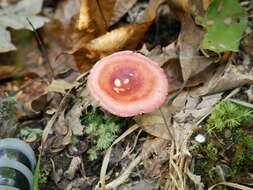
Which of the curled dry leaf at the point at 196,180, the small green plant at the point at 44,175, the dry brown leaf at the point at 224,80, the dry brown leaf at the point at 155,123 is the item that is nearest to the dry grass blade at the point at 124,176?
the dry brown leaf at the point at 155,123

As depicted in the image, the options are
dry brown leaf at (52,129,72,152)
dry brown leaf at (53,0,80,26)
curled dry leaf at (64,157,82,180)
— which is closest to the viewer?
curled dry leaf at (64,157,82,180)

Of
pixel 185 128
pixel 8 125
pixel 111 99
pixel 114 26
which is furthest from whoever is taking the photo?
pixel 114 26

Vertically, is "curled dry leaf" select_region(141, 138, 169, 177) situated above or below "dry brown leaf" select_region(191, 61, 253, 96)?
below

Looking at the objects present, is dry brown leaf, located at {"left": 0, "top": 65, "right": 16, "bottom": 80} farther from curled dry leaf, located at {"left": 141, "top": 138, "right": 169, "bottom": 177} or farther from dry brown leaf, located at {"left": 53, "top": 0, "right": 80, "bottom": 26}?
curled dry leaf, located at {"left": 141, "top": 138, "right": 169, "bottom": 177}

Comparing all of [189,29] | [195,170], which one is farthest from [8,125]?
[189,29]

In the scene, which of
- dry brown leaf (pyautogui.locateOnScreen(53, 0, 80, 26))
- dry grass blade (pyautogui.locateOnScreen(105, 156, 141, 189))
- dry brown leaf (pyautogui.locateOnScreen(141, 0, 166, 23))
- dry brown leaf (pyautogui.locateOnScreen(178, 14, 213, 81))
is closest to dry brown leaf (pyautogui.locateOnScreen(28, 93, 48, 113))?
dry brown leaf (pyautogui.locateOnScreen(53, 0, 80, 26))

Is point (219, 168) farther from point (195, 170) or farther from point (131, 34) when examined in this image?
point (131, 34)
